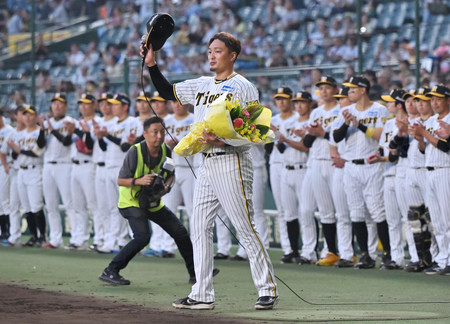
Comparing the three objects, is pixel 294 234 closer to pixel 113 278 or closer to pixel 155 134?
pixel 155 134

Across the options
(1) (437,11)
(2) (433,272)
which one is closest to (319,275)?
(2) (433,272)

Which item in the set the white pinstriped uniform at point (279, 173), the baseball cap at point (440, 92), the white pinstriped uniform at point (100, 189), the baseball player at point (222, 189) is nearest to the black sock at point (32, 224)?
the white pinstriped uniform at point (100, 189)

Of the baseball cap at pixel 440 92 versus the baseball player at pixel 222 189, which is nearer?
the baseball player at pixel 222 189

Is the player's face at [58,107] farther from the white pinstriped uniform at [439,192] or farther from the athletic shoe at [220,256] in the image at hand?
the white pinstriped uniform at [439,192]

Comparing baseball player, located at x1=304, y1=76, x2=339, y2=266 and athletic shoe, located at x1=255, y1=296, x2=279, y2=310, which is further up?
baseball player, located at x1=304, y1=76, x2=339, y2=266

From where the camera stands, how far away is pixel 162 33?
7738mm

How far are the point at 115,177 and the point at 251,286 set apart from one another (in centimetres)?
465

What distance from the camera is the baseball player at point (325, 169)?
12062 millimetres

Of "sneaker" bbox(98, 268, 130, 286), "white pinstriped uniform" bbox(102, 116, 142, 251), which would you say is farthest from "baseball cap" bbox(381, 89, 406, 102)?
"sneaker" bbox(98, 268, 130, 286)

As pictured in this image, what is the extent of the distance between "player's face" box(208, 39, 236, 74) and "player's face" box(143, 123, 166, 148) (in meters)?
2.62

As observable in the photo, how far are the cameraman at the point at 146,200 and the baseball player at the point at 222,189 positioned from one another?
200 cm

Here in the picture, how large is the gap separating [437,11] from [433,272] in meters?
9.55

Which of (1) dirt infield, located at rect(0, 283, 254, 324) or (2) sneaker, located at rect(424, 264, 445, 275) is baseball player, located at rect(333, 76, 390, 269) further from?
(1) dirt infield, located at rect(0, 283, 254, 324)

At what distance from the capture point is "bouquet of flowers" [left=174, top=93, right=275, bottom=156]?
730cm
